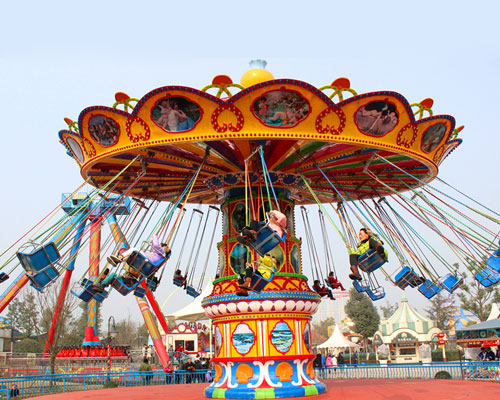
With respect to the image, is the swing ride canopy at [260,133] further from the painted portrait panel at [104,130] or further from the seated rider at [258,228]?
the seated rider at [258,228]

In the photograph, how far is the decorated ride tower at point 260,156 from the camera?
928 centimetres

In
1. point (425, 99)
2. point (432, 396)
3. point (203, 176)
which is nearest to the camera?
point (432, 396)

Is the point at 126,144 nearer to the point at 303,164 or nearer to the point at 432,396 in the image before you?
the point at 303,164

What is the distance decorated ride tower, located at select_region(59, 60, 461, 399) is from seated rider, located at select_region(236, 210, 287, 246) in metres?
0.30

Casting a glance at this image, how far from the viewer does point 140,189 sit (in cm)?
1373

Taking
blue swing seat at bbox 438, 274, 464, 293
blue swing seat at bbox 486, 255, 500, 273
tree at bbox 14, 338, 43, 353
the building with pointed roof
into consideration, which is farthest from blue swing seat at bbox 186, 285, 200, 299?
tree at bbox 14, 338, 43, 353

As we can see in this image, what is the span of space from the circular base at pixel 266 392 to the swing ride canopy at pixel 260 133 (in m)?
4.34

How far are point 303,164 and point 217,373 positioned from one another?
4.91m

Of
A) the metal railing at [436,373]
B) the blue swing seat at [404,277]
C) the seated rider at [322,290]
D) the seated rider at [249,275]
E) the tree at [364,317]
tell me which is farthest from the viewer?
the tree at [364,317]

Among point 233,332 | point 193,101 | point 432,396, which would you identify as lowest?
point 432,396

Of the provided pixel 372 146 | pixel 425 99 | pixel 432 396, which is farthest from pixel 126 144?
pixel 432 396

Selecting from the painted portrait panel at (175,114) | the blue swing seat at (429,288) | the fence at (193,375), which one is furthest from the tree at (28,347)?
the painted portrait panel at (175,114)

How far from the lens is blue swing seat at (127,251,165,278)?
8.64 metres

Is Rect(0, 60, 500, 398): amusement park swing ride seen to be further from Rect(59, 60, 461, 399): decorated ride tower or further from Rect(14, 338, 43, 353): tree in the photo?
Rect(14, 338, 43, 353): tree
